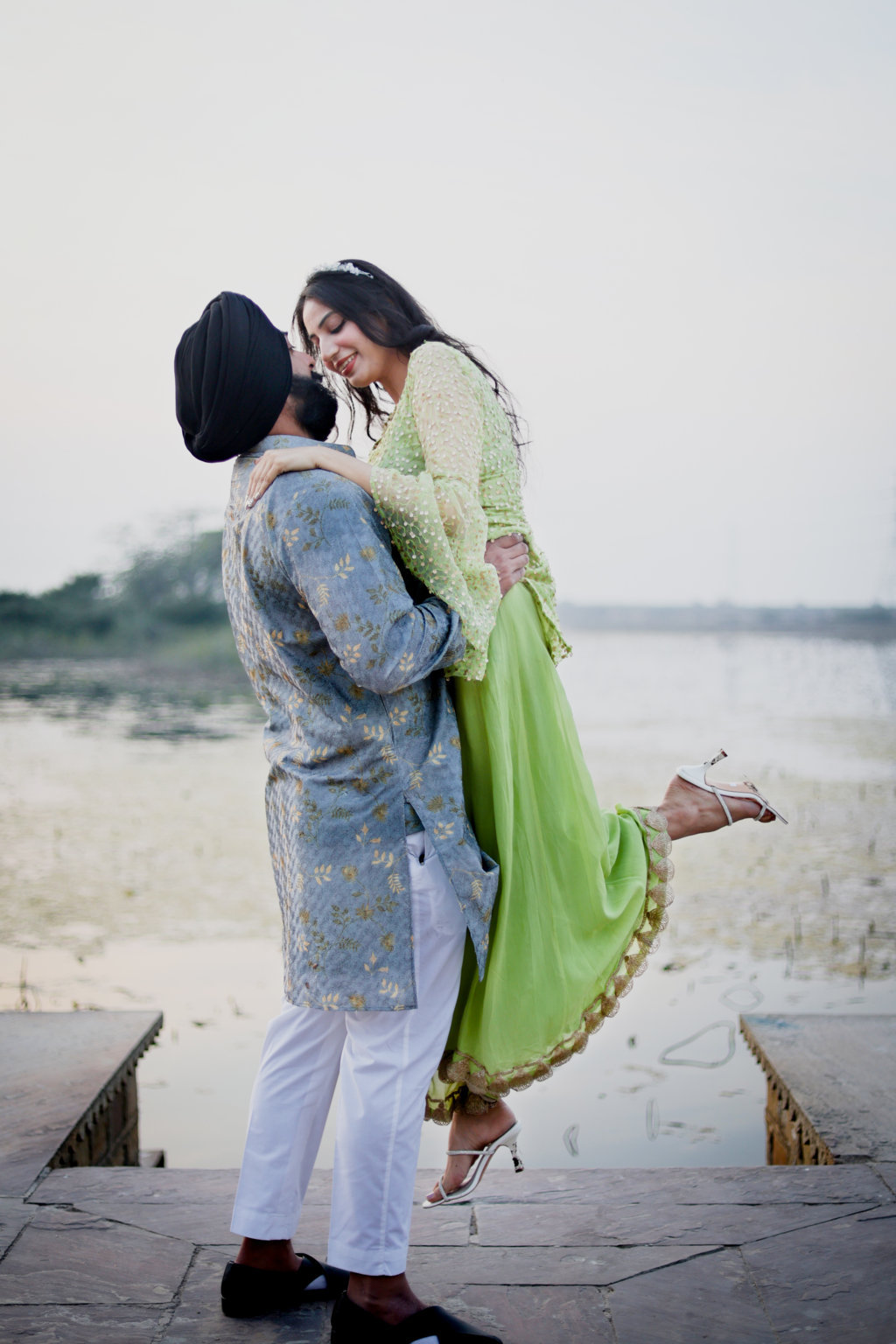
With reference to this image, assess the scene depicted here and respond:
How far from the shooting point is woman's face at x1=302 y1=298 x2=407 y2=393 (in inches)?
72.8

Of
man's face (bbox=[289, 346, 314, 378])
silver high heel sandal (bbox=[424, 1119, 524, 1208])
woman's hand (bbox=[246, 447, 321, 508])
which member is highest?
man's face (bbox=[289, 346, 314, 378])

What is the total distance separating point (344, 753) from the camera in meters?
1.61

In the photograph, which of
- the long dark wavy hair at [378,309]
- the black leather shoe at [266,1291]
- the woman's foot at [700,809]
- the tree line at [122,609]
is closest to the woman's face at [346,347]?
the long dark wavy hair at [378,309]

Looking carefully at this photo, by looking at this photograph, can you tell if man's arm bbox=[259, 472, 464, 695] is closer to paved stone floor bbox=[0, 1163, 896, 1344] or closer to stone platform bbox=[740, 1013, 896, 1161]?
paved stone floor bbox=[0, 1163, 896, 1344]

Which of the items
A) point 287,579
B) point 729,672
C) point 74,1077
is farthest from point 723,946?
point 729,672

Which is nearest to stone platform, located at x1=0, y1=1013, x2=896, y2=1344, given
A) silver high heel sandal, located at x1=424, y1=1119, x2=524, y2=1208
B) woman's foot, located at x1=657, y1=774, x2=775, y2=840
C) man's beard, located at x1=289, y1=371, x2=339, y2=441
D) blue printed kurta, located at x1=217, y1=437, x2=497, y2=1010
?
silver high heel sandal, located at x1=424, y1=1119, x2=524, y2=1208

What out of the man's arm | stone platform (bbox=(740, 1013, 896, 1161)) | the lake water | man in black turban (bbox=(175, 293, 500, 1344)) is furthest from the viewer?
the lake water

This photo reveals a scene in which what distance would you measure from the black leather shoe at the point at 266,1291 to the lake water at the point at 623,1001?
1.51m

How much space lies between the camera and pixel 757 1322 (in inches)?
65.9

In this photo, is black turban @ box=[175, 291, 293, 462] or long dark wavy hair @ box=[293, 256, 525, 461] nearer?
black turban @ box=[175, 291, 293, 462]

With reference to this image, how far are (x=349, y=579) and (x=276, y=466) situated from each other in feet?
0.63

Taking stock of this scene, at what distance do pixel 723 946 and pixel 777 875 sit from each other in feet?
3.54

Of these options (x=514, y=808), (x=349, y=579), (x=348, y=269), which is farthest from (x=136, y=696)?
(x=349, y=579)

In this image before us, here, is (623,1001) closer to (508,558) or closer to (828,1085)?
(828,1085)
